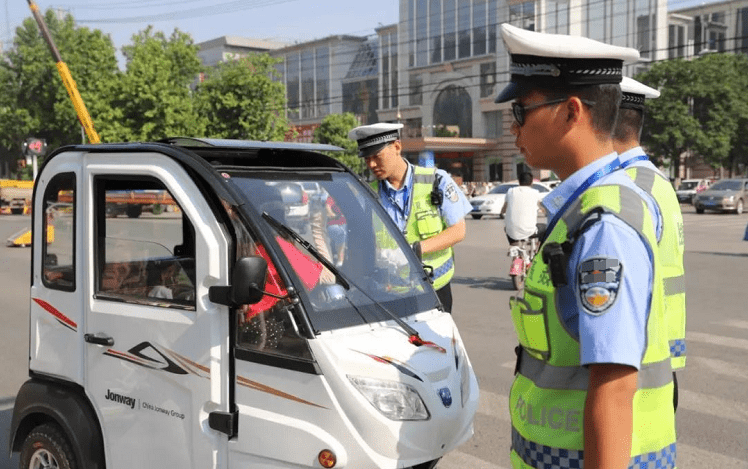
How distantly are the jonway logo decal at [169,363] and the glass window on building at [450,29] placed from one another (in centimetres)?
6149

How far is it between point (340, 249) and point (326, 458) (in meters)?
1.00

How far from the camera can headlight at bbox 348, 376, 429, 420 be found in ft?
10.0

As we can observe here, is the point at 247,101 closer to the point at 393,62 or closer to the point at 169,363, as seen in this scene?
the point at 169,363

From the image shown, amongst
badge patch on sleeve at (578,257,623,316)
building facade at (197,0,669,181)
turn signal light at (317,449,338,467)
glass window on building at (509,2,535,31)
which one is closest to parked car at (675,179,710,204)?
building facade at (197,0,669,181)

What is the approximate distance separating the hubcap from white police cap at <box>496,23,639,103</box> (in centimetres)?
290

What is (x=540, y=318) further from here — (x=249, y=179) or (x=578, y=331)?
(x=249, y=179)

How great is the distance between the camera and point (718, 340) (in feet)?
26.9

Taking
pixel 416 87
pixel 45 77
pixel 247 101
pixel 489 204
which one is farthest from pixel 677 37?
pixel 45 77

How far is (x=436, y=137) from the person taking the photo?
61719 millimetres

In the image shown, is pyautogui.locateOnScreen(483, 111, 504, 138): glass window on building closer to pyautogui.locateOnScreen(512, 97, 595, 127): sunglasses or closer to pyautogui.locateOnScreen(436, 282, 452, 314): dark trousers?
pyautogui.locateOnScreen(436, 282, 452, 314): dark trousers

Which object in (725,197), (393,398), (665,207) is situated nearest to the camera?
(665,207)

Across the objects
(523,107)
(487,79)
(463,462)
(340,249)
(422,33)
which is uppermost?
(422,33)

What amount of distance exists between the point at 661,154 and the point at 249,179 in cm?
4941

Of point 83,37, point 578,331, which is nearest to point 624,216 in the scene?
point 578,331
